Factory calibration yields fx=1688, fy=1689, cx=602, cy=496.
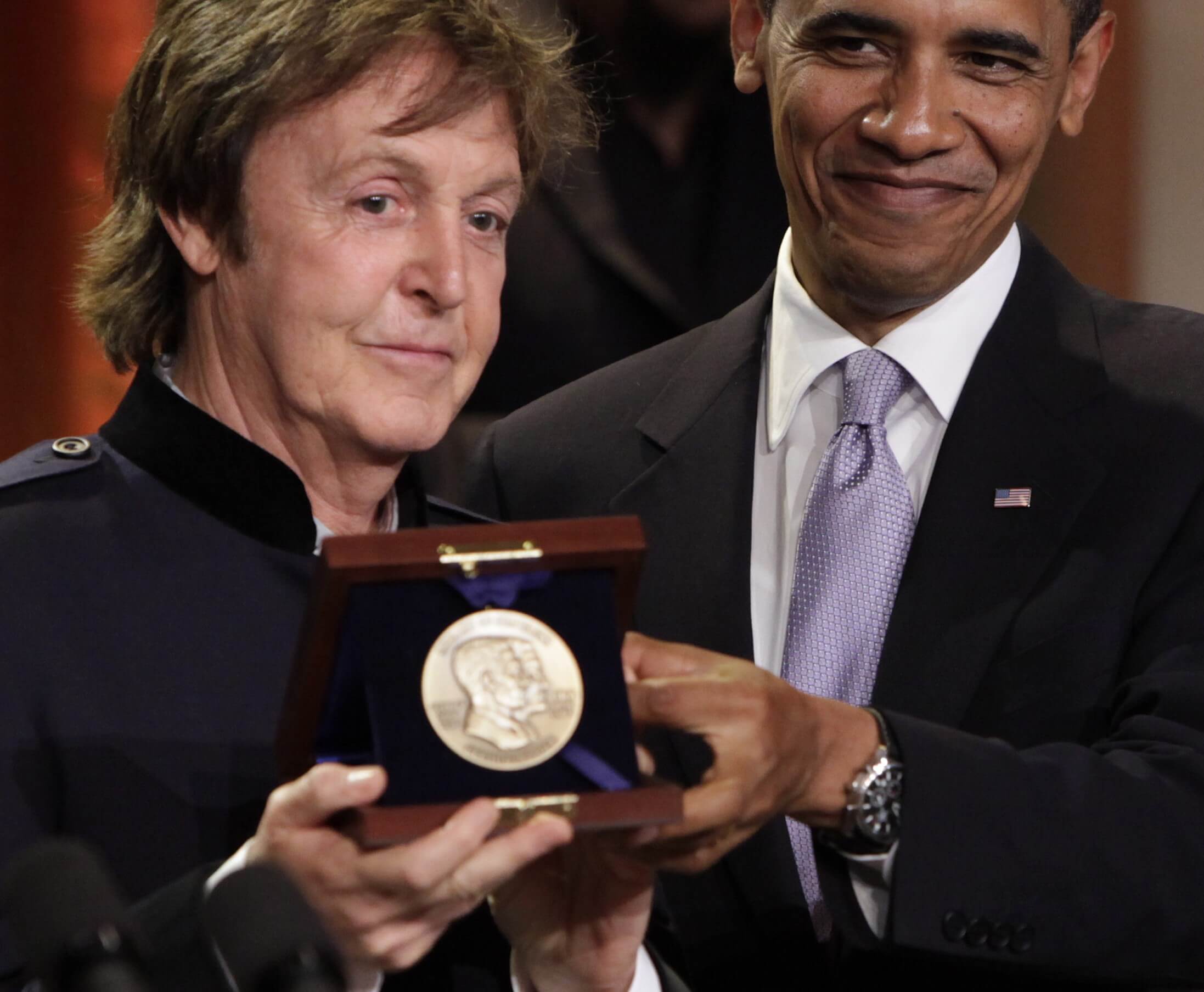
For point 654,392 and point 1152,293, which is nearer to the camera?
point 654,392

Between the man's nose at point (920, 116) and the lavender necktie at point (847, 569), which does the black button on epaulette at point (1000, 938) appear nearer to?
the lavender necktie at point (847, 569)

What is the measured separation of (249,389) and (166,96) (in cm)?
29

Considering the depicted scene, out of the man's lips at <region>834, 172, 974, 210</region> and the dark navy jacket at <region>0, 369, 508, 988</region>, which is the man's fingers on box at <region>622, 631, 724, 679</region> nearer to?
the dark navy jacket at <region>0, 369, 508, 988</region>

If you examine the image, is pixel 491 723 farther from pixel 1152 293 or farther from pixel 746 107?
pixel 1152 293

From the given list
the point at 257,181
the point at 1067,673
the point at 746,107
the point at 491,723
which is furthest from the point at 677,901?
the point at 746,107

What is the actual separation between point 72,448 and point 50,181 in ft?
5.15

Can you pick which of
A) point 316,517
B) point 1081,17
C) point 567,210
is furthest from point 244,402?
point 567,210

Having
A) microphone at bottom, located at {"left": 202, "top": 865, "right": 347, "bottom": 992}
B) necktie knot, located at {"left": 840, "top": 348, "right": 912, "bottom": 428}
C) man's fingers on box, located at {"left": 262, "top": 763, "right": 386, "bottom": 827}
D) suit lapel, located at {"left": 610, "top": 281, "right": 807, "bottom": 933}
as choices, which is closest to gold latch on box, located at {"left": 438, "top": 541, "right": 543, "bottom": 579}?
man's fingers on box, located at {"left": 262, "top": 763, "right": 386, "bottom": 827}

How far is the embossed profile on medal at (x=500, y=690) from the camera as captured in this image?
121 centimetres

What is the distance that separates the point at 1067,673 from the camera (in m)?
1.82

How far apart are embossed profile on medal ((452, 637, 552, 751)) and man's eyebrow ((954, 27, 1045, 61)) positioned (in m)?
1.05

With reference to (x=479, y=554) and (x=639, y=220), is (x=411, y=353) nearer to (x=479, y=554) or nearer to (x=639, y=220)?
(x=479, y=554)

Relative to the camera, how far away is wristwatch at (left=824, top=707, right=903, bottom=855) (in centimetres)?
154

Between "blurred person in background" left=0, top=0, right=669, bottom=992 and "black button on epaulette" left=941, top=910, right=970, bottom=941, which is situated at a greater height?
"blurred person in background" left=0, top=0, right=669, bottom=992
